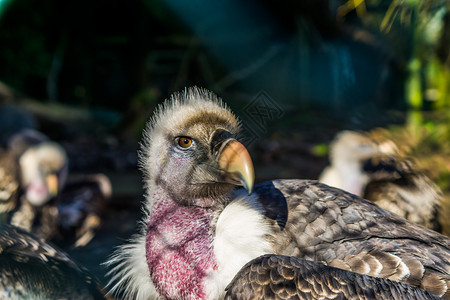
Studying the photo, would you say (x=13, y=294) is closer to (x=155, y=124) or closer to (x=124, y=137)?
(x=155, y=124)

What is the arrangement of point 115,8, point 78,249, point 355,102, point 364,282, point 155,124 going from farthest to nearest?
point 115,8
point 355,102
point 78,249
point 155,124
point 364,282

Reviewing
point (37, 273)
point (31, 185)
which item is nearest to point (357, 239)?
point (37, 273)

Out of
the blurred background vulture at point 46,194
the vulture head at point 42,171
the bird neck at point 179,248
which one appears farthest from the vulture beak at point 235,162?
the vulture head at point 42,171

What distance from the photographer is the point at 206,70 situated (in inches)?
320

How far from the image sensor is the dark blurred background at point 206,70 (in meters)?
6.57

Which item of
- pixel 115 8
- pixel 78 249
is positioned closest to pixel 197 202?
pixel 78 249

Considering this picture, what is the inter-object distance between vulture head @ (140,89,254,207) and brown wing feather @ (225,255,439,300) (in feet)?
1.28

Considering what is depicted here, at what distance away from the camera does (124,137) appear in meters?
8.96

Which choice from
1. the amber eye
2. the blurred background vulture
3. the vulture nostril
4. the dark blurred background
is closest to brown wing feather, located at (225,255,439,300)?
the vulture nostril

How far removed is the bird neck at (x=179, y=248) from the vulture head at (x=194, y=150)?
0.19 ft

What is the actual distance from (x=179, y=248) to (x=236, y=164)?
0.49m

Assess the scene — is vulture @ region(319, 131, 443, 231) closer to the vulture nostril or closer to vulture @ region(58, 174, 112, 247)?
the vulture nostril

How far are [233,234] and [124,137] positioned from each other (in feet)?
24.4

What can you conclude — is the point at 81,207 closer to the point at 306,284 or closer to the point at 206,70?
the point at 206,70
